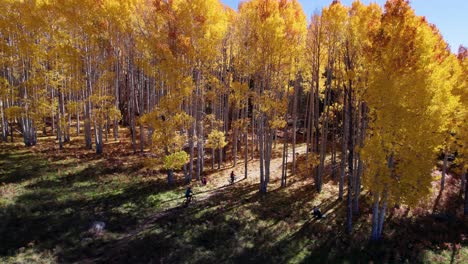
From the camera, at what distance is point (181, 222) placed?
14.6 meters

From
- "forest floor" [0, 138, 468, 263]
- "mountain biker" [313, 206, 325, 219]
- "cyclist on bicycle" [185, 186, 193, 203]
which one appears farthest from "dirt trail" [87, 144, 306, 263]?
"mountain biker" [313, 206, 325, 219]

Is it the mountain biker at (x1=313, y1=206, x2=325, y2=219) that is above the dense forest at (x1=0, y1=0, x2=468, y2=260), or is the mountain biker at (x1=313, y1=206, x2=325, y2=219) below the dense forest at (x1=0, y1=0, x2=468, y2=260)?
below

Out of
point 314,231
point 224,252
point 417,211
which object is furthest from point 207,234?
point 417,211

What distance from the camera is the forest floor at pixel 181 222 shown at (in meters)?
12.5

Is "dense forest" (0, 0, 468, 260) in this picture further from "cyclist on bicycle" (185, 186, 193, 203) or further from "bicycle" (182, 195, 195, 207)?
"bicycle" (182, 195, 195, 207)

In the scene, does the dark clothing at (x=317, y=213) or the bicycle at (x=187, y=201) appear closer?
the dark clothing at (x=317, y=213)

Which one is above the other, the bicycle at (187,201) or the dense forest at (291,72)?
the dense forest at (291,72)

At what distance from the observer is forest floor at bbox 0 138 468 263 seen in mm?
12500

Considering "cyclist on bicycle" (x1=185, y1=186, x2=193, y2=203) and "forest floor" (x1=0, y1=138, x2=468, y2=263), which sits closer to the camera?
"forest floor" (x1=0, y1=138, x2=468, y2=263)

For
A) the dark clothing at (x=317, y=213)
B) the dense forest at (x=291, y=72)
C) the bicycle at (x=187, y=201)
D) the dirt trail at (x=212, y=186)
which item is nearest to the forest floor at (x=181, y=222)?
the dirt trail at (x=212, y=186)

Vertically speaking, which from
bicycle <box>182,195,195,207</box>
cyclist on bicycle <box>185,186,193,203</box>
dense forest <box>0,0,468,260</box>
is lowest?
bicycle <box>182,195,195,207</box>

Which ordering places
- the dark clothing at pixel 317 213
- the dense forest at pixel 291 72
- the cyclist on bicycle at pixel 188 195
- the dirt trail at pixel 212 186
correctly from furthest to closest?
1. the cyclist on bicycle at pixel 188 195
2. the dark clothing at pixel 317 213
3. the dirt trail at pixel 212 186
4. the dense forest at pixel 291 72

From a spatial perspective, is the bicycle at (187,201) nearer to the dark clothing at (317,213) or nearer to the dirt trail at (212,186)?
the dirt trail at (212,186)

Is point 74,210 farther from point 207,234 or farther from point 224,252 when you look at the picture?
point 224,252
